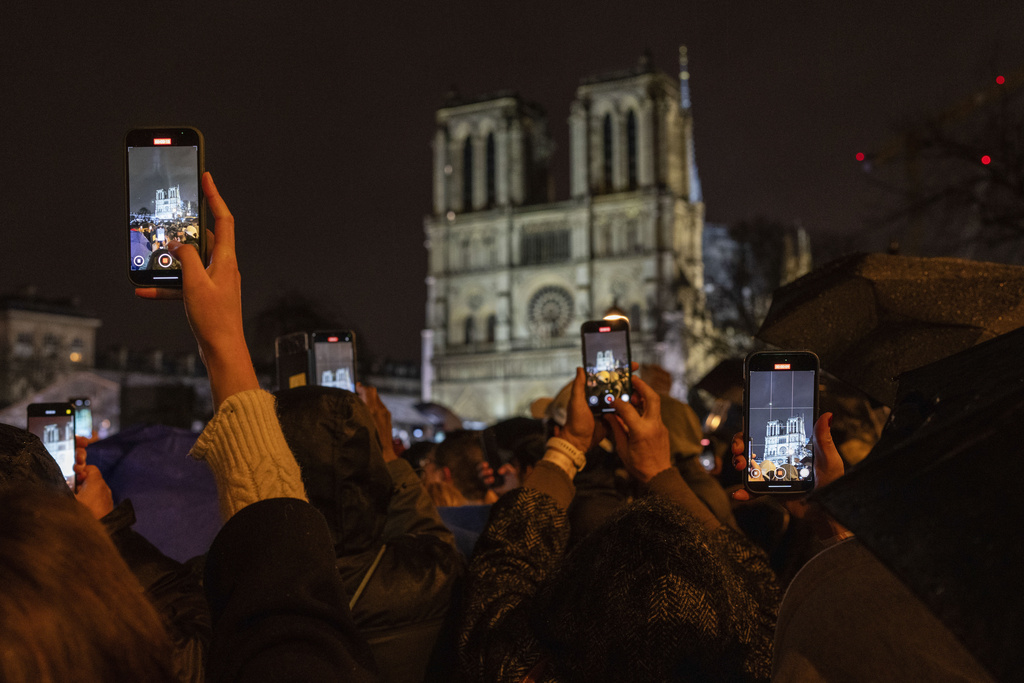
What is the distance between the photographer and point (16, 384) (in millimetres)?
36500

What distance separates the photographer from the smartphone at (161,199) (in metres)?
1.90

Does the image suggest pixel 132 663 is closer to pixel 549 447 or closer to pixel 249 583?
pixel 249 583

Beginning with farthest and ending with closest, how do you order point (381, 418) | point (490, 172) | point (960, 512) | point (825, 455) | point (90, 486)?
point (490, 172)
point (381, 418)
point (90, 486)
point (825, 455)
point (960, 512)

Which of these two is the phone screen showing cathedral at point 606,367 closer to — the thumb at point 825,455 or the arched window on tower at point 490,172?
the thumb at point 825,455

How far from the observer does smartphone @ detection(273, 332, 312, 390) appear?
3531 millimetres

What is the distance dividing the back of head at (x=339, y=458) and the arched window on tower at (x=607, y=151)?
164 ft

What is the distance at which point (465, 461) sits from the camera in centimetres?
491

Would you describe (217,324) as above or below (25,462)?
above

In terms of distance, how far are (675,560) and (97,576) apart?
2.86 feet

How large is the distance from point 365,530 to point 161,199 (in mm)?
859

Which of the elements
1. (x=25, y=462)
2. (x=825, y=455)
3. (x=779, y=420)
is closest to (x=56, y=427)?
(x=25, y=462)

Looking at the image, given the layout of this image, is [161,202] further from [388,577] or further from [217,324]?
[388,577]

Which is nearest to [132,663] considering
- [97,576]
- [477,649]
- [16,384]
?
[97,576]

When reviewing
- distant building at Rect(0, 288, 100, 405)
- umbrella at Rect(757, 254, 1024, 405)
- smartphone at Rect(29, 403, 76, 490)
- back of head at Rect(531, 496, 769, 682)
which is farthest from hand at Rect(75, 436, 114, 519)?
distant building at Rect(0, 288, 100, 405)
